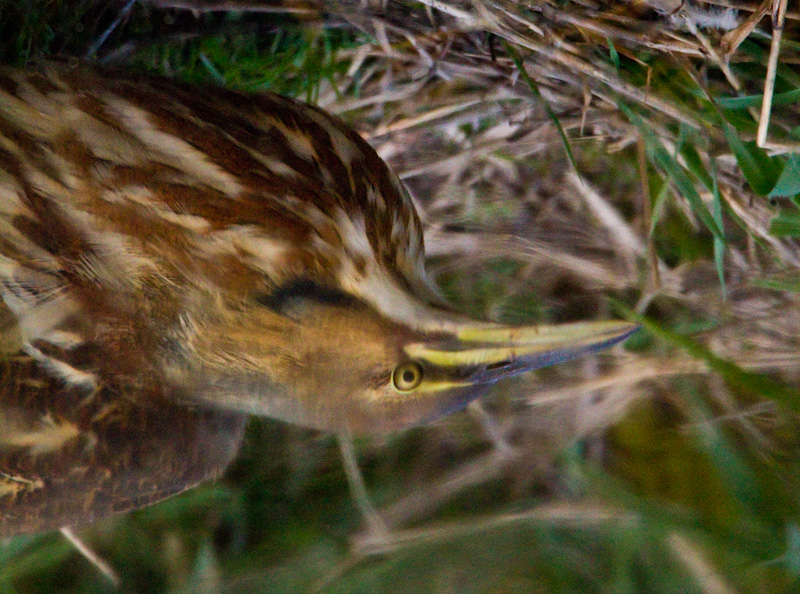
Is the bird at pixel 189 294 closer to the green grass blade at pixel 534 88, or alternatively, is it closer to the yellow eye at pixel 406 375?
the yellow eye at pixel 406 375

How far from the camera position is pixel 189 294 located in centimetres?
100

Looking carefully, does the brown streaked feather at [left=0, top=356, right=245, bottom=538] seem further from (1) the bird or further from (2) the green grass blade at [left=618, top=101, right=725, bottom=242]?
(2) the green grass blade at [left=618, top=101, right=725, bottom=242]

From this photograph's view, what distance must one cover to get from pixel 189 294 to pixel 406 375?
287mm

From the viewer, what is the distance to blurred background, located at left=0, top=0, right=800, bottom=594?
3.96 ft

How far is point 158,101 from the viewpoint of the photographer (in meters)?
1.05

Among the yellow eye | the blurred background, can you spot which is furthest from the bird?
the blurred background

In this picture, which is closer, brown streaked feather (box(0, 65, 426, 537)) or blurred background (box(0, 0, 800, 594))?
brown streaked feather (box(0, 65, 426, 537))

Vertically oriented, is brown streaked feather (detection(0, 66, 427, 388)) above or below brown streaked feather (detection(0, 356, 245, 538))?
above

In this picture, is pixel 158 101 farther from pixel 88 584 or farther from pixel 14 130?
pixel 88 584

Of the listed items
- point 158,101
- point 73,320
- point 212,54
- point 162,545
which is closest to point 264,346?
point 73,320

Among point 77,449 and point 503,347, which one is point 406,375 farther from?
point 77,449

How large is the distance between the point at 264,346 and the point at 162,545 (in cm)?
91

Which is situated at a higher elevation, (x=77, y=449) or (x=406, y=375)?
(x=406, y=375)

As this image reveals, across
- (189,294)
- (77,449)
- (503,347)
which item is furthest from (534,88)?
(77,449)
